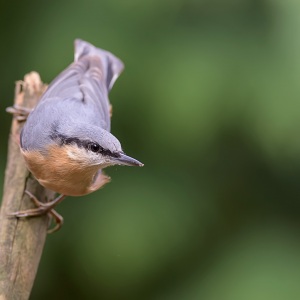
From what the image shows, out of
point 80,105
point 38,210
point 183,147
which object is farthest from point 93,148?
point 183,147

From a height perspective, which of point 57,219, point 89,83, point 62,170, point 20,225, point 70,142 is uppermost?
point 89,83

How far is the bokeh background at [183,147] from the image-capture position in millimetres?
3479

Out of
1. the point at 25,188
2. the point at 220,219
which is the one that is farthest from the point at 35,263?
the point at 220,219

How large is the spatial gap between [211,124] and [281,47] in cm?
44

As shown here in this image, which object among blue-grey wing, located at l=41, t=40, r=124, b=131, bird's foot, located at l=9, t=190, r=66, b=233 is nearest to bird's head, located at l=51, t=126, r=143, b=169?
blue-grey wing, located at l=41, t=40, r=124, b=131

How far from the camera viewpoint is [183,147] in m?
3.67

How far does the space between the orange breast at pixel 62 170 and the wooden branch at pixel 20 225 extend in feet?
0.50

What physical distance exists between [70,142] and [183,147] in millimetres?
895

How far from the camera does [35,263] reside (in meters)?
2.92

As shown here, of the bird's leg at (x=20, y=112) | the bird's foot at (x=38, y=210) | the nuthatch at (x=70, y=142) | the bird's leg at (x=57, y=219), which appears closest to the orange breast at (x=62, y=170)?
the nuthatch at (x=70, y=142)

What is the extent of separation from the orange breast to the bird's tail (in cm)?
67

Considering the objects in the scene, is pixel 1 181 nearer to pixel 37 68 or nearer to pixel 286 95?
pixel 37 68

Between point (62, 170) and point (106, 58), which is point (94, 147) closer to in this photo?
point (62, 170)

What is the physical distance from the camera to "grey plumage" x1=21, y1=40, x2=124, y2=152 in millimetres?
2865
